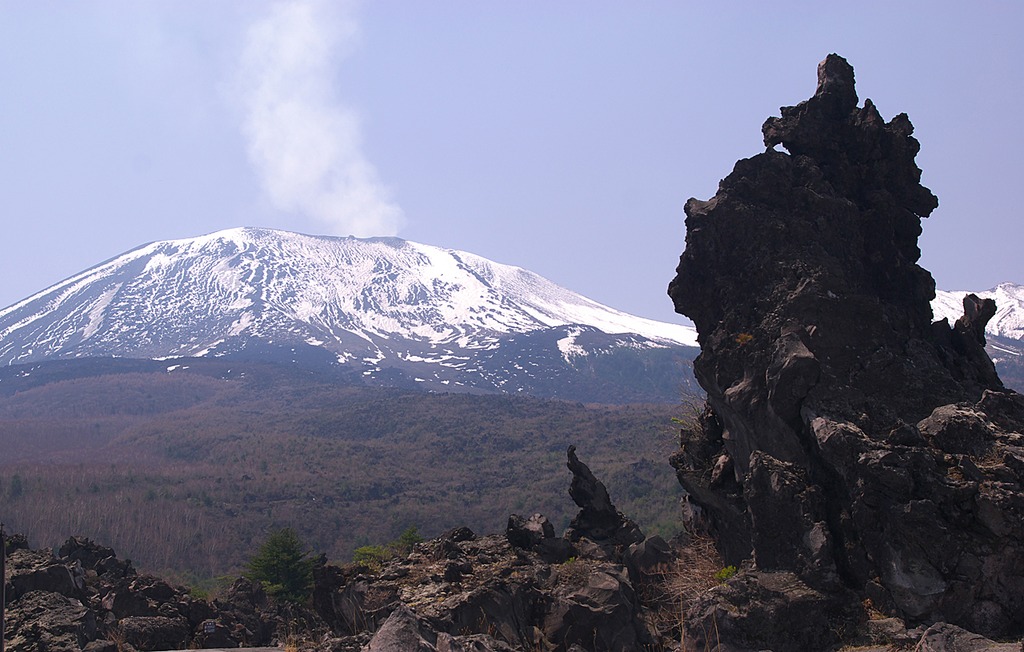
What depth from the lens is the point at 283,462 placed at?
11100 cm

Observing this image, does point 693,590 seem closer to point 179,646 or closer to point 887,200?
point 887,200

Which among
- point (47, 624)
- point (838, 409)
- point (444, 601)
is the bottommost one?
point (47, 624)

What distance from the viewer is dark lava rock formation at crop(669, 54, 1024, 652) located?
10578mm

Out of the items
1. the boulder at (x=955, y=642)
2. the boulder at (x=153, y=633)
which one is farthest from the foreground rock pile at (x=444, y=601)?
the boulder at (x=955, y=642)

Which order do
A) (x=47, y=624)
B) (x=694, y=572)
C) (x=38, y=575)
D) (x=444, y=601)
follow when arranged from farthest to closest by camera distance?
(x=38, y=575) → (x=47, y=624) → (x=694, y=572) → (x=444, y=601)

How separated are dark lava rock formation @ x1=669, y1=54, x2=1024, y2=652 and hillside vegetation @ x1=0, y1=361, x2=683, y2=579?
7.85 m

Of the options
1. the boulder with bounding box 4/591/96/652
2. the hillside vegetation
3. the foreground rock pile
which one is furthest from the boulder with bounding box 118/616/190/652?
the hillside vegetation

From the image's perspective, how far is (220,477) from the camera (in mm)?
103812

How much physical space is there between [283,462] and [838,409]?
343 ft

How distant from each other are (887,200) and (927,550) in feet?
24.7

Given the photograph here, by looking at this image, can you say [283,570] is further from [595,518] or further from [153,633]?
[595,518]

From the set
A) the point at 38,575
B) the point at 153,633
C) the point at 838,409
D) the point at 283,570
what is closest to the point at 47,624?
the point at 153,633

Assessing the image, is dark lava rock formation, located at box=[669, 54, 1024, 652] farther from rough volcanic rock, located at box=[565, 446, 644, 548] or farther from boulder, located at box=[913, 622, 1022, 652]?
rough volcanic rock, located at box=[565, 446, 644, 548]

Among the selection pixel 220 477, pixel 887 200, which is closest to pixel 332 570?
pixel 887 200
